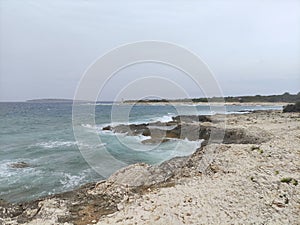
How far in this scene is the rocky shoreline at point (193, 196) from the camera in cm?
729

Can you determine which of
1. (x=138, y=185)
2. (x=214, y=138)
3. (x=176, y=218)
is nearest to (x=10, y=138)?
(x=214, y=138)

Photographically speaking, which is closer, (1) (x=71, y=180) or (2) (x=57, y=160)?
(1) (x=71, y=180)

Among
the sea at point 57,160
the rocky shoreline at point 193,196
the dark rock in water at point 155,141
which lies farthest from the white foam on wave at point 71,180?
the dark rock in water at point 155,141

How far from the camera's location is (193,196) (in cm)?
847

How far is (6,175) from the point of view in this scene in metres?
14.6

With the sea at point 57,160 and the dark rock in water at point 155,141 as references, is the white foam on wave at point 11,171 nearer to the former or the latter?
the sea at point 57,160


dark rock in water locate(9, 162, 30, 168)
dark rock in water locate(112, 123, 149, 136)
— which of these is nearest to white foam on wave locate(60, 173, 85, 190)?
dark rock in water locate(9, 162, 30, 168)

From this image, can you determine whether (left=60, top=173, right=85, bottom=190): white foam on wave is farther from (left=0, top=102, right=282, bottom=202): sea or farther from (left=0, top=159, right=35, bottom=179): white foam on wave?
(left=0, top=159, right=35, bottom=179): white foam on wave

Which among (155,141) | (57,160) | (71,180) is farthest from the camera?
(155,141)

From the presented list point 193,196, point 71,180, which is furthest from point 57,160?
point 193,196

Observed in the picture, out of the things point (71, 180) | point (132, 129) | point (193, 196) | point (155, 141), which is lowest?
point (71, 180)

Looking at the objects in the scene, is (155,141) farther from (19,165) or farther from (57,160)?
(19,165)

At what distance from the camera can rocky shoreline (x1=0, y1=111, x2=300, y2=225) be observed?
23.9 ft

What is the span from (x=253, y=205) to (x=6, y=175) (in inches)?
485
